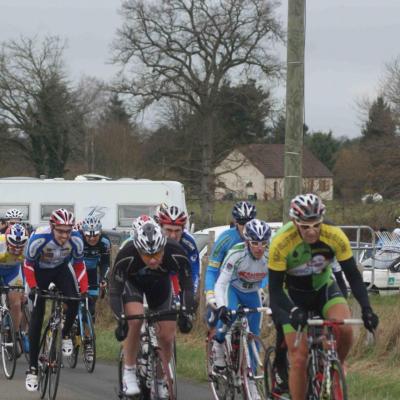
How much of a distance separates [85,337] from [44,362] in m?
2.24

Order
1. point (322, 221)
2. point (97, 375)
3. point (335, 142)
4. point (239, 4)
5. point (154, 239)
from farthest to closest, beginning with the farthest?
1. point (335, 142)
2. point (239, 4)
3. point (97, 375)
4. point (154, 239)
5. point (322, 221)

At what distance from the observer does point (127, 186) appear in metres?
27.3

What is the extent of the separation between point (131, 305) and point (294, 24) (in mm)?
4313

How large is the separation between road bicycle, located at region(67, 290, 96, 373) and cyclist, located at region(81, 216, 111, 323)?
5.42 feet

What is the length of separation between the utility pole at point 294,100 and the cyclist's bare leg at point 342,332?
367cm

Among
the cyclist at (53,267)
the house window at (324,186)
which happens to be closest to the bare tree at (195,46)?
the house window at (324,186)

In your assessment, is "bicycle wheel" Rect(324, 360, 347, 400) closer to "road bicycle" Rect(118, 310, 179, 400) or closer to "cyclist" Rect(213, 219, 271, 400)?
"road bicycle" Rect(118, 310, 179, 400)

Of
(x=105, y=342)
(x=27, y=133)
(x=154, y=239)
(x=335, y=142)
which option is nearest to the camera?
(x=154, y=239)

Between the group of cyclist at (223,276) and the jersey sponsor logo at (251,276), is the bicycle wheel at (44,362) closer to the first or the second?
the group of cyclist at (223,276)

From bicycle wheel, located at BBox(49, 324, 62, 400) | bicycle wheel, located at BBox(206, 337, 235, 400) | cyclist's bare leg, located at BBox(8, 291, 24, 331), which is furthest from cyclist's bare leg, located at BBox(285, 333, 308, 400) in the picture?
cyclist's bare leg, located at BBox(8, 291, 24, 331)

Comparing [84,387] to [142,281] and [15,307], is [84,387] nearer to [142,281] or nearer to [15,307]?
[15,307]

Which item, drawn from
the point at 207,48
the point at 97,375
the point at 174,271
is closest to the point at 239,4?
the point at 207,48

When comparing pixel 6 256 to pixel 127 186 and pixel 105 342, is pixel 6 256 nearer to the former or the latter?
pixel 105 342

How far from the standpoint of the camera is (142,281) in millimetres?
8734
